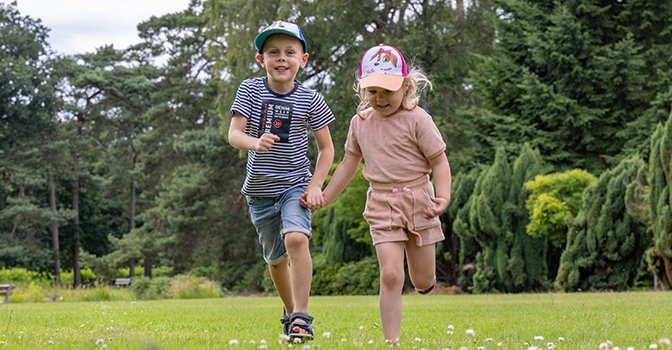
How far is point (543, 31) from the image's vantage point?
19391 mm

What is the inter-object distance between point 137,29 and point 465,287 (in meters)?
27.6

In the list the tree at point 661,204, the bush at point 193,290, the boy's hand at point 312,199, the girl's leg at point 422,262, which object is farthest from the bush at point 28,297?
the girl's leg at point 422,262

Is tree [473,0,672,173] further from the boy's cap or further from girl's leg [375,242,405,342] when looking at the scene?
girl's leg [375,242,405,342]

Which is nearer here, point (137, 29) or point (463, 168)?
point (463, 168)

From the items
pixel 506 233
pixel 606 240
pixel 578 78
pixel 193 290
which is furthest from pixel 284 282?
pixel 578 78

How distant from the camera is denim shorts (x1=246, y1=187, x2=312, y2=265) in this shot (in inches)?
152

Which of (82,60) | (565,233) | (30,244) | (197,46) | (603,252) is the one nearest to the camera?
(603,252)

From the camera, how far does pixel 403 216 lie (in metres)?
3.44

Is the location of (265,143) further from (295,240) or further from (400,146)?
(400,146)

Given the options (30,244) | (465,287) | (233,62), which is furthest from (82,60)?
(465,287)

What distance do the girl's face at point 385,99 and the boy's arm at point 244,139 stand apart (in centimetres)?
60

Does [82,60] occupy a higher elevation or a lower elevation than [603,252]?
higher

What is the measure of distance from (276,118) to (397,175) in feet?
3.08

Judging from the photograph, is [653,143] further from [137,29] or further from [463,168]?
[137,29]
